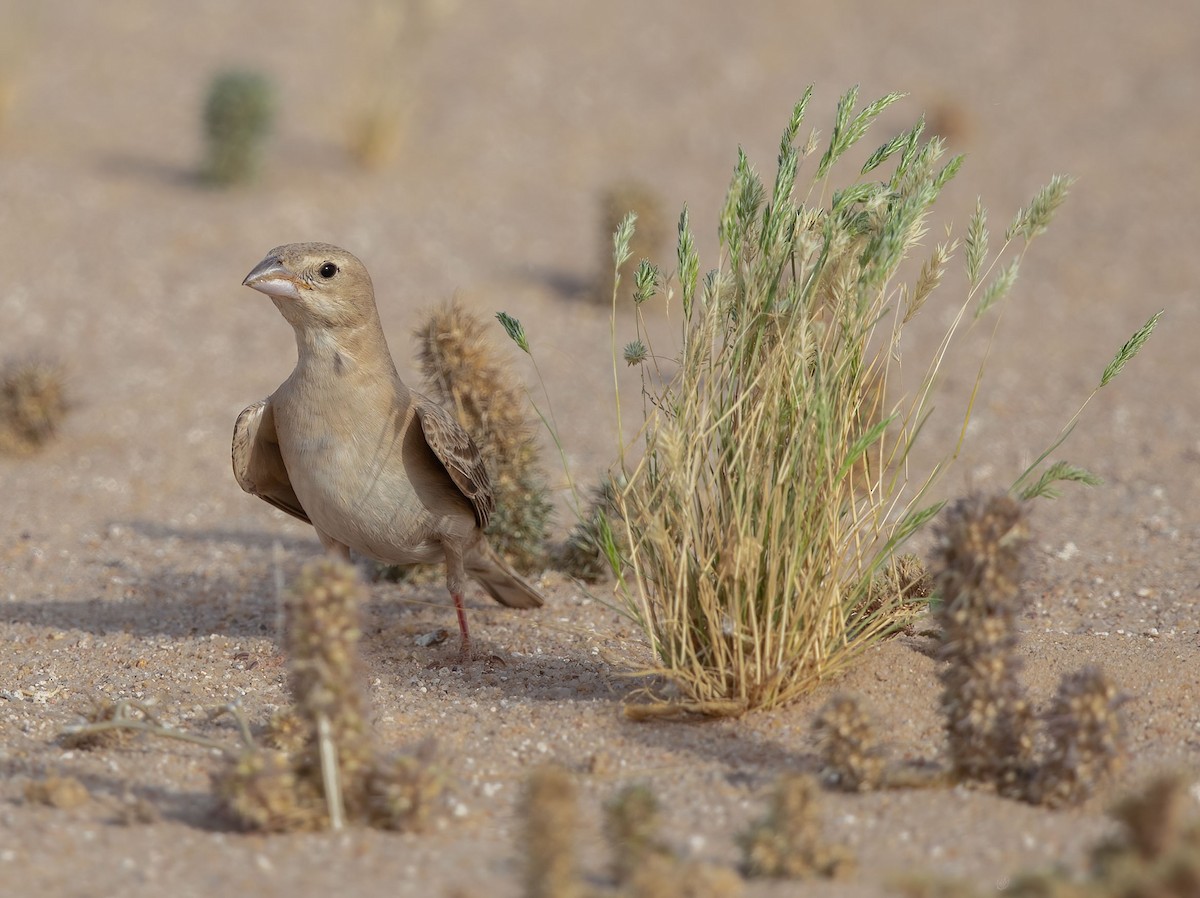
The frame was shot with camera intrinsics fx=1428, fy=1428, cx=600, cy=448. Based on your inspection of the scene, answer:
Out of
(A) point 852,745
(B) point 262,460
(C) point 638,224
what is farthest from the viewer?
(C) point 638,224

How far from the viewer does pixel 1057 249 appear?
45.3 ft

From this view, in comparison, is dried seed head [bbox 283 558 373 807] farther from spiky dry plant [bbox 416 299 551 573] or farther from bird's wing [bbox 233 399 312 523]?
spiky dry plant [bbox 416 299 551 573]

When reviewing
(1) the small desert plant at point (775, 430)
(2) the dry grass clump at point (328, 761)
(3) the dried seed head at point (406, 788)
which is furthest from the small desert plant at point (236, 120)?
(3) the dried seed head at point (406, 788)

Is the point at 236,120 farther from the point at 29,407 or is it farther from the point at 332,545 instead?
the point at 332,545

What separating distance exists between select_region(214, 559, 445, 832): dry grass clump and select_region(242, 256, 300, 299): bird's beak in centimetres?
227

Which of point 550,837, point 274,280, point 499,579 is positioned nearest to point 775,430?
point 550,837

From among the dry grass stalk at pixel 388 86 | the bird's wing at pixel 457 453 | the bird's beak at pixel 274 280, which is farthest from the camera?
the dry grass stalk at pixel 388 86

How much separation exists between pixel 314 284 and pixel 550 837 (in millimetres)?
3375

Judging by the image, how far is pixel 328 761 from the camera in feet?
13.5

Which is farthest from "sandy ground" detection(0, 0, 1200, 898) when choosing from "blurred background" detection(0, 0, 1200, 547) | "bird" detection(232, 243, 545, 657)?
"bird" detection(232, 243, 545, 657)

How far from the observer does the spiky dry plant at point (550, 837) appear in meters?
3.45

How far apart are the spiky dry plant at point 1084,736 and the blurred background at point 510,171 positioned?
5.49 meters

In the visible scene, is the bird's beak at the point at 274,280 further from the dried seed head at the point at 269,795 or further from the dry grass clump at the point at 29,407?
the dry grass clump at the point at 29,407

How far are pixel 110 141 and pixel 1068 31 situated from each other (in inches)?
451
